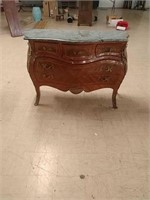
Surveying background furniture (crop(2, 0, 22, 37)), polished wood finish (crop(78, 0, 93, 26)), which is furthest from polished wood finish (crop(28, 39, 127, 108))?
polished wood finish (crop(78, 0, 93, 26))

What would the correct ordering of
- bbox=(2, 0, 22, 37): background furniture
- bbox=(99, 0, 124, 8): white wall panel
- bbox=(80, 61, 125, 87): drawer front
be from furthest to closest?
bbox=(99, 0, 124, 8): white wall panel → bbox=(2, 0, 22, 37): background furniture → bbox=(80, 61, 125, 87): drawer front

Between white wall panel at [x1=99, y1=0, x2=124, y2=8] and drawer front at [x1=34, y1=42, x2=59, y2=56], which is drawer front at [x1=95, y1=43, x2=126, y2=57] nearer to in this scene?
drawer front at [x1=34, y1=42, x2=59, y2=56]

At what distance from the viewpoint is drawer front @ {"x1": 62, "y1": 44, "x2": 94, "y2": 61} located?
1.73 metres

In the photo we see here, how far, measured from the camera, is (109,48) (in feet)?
5.81

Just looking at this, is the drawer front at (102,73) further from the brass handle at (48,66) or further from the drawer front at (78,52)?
the brass handle at (48,66)

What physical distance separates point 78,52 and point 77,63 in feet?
0.33

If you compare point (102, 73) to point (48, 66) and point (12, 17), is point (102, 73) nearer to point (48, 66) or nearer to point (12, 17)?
point (48, 66)

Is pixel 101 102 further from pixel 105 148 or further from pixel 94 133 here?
pixel 105 148

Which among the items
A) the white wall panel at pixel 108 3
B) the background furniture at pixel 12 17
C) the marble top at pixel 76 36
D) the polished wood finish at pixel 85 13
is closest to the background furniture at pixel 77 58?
the marble top at pixel 76 36

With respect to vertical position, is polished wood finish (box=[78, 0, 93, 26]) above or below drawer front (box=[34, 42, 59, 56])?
below

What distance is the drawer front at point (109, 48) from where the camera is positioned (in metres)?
1.74

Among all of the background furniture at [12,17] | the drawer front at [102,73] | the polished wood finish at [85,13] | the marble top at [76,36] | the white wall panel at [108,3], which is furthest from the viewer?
the white wall panel at [108,3]

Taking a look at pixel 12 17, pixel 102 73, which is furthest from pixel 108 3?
pixel 102 73

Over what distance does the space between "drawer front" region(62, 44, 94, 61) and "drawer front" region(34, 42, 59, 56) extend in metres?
0.07
